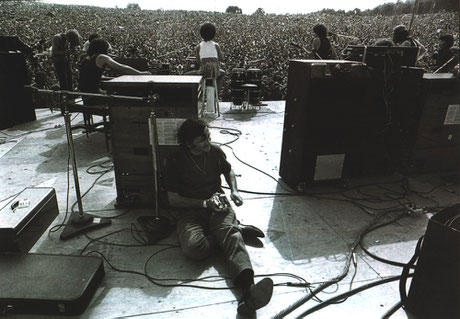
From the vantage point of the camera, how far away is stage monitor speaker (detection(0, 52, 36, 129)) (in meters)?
6.42

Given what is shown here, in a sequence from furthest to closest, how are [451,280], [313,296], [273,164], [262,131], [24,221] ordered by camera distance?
[262,131]
[273,164]
[24,221]
[313,296]
[451,280]

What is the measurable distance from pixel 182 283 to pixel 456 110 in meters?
4.45

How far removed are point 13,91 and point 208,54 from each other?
4019mm

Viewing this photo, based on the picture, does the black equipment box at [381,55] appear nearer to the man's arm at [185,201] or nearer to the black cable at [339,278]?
the black cable at [339,278]

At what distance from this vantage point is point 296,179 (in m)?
Result: 4.24

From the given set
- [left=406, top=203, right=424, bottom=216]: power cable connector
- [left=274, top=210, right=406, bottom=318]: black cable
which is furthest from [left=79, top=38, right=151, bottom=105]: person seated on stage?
[left=406, top=203, right=424, bottom=216]: power cable connector

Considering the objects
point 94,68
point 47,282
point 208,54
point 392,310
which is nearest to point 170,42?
point 208,54

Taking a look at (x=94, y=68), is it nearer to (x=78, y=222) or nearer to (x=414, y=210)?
(x=78, y=222)

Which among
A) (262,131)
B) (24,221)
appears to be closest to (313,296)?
(24,221)

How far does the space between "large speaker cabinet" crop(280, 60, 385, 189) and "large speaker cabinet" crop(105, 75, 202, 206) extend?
4.33 ft

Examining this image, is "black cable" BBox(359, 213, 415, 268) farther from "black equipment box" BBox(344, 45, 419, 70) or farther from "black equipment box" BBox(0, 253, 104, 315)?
"black equipment box" BBox(0, 253, 104, 315)

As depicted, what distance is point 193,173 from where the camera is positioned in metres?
3.20

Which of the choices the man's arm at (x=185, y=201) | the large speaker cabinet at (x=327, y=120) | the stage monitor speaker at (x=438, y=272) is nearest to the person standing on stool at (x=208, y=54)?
the large speaker cabinet at (x=327, y=120)

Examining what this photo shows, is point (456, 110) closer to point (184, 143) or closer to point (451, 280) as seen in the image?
point (451, 280)
